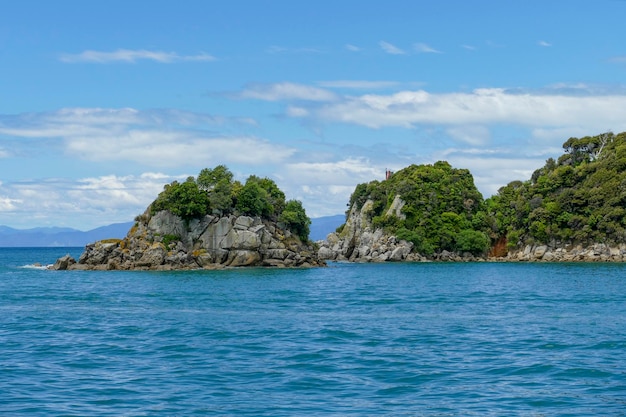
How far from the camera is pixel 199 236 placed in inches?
3848

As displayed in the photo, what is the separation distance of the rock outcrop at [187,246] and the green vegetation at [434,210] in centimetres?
4409

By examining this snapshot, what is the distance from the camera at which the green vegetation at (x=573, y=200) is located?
410 ft

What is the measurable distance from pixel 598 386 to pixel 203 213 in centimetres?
7833

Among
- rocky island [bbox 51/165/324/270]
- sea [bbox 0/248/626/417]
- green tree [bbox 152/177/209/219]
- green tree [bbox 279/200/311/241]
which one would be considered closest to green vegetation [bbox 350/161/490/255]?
green tree [bbox 279/200/311/241]

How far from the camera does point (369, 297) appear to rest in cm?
5566

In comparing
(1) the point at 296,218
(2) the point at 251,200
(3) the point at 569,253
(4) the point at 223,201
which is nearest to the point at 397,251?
(3) the point at 569,253

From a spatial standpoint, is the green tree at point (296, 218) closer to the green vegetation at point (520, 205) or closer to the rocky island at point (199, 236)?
the rocky island at point (199, 236)

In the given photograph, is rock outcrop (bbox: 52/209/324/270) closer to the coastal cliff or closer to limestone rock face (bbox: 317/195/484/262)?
limestone rock face (bbox: 317/195/484/262)

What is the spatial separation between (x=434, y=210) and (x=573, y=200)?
25085 mm

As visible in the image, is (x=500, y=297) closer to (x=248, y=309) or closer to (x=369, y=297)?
(x=369, y=297)

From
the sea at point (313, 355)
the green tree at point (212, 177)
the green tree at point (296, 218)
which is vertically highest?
the green tree at point (212, 177)

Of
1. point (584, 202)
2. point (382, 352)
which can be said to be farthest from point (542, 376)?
point (584, 202)

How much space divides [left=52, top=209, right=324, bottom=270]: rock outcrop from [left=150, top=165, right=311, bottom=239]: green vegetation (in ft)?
4.36

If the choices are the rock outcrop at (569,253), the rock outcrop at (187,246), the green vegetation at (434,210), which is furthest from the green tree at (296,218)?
the rock outcrop at (569,253)
